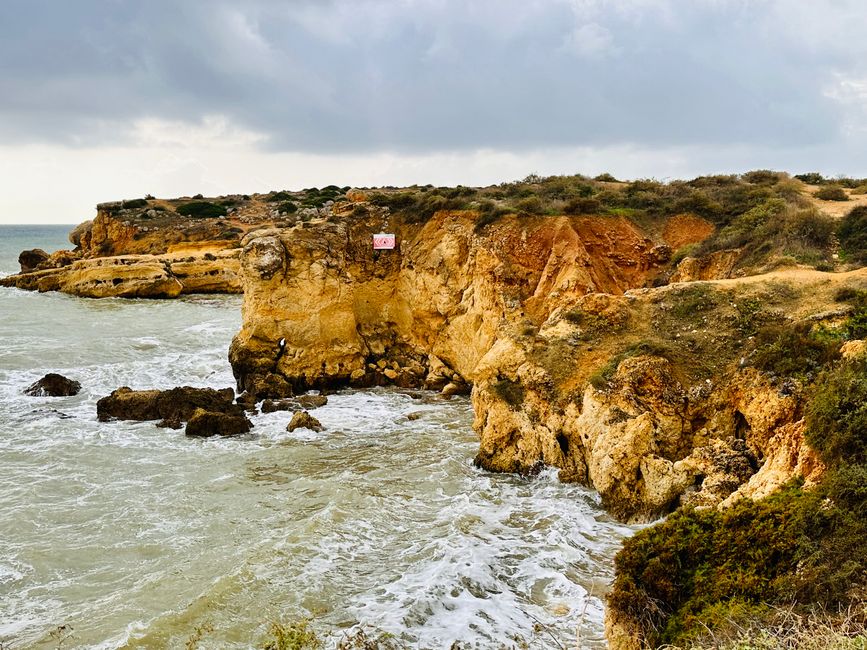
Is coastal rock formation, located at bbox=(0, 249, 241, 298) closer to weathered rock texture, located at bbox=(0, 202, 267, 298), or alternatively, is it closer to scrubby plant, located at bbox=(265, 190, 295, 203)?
weathered rock texture, located at bbox=(0, 202, 267, 298)

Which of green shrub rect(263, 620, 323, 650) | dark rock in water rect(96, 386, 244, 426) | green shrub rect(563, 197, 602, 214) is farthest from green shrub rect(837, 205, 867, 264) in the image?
dark rock in water rect(96, 386, 244, 426)

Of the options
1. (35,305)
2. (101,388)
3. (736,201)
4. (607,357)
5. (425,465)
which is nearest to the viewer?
(607,357)

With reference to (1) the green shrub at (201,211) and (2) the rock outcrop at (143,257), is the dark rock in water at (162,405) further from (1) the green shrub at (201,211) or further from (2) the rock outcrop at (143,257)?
(1) the green shrub at (201,211)

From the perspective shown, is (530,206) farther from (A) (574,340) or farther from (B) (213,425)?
(B) (213,425)

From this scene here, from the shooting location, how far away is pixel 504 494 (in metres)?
11.2

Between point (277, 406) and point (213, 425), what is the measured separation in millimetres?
2458

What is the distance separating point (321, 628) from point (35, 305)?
35722 millimetres

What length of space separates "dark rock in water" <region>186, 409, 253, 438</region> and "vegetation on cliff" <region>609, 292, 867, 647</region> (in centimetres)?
1145

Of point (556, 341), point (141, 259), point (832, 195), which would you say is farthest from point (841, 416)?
point (141, 259)

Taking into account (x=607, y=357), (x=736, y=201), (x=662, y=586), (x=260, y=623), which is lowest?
(x=260, y=623)

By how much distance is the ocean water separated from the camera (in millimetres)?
7523

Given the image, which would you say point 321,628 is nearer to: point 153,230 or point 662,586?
point 662,586

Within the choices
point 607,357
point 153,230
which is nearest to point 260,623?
point 607,357

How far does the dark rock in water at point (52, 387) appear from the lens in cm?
1886
